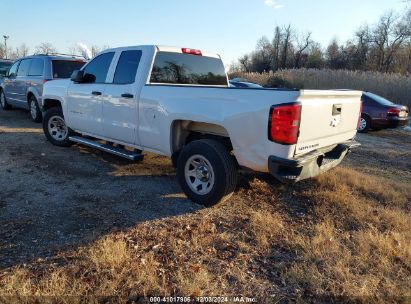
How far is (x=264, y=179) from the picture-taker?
5.98 m

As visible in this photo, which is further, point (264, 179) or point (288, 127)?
point (264, 179)

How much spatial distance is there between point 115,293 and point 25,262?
0.99 meters

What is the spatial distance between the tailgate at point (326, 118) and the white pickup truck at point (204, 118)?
1cm

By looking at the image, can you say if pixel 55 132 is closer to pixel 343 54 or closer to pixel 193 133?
pixel 193 133

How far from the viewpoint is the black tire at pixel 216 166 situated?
446 cm

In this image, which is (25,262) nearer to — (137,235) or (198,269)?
(137,235)

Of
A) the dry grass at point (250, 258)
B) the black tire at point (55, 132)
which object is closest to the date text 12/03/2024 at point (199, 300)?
the dry grass at point (250, 258)

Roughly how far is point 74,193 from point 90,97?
2.02m

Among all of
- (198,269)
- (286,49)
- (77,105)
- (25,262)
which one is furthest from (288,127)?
(286,49)

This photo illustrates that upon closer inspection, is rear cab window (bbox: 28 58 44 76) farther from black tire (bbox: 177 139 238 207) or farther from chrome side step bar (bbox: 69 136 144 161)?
black tire (bbox: 177 139 238 207)

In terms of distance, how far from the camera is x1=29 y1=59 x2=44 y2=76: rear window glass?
32.7ft

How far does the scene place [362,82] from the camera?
21.7m

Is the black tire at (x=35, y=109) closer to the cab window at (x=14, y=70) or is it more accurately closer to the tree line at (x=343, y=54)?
the cab window at (x=14, y=70)

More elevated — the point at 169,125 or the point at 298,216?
the point at 169,125
